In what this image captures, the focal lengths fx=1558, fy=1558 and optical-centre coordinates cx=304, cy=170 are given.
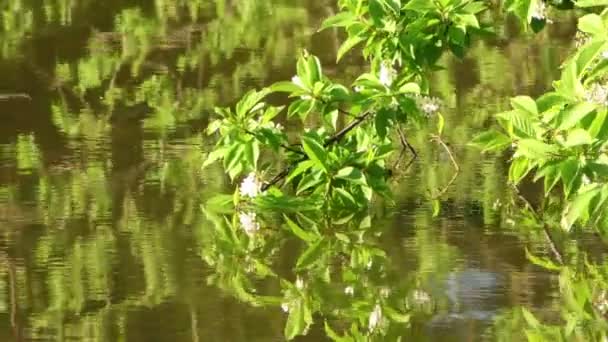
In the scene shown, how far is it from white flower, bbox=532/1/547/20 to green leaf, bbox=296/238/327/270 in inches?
33.5

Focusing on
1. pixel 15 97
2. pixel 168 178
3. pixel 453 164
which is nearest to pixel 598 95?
pixel 453 164

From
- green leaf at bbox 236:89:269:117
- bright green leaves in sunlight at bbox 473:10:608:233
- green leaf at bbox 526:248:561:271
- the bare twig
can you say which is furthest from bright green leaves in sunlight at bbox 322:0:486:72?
the bare twig

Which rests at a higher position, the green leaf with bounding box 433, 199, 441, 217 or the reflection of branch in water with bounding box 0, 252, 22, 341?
the reflection of branch in water with bounding box 0, 252, 22, 341

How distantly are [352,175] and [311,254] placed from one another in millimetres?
461

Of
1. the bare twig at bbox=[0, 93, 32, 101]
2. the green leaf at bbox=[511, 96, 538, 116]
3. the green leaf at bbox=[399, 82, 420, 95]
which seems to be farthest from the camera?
the bare twig at bbox=[0, 93, 32, 101]

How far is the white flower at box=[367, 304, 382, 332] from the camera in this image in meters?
3.57

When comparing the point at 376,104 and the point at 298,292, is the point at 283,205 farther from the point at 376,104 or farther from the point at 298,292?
the point at 298,292

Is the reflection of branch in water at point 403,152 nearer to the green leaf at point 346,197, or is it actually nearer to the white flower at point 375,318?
the green leaf at point 346,197

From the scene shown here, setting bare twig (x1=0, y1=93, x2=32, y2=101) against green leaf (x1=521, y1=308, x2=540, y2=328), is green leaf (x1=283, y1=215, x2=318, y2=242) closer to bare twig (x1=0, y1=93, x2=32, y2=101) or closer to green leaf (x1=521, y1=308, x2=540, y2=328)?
green leaf (x1=521, y1=308, x2=540, y2=328)

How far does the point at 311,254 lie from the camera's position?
4.19 metres

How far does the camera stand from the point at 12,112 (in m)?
5.92

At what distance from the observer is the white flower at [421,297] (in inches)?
148

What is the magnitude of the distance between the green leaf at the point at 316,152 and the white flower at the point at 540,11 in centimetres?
76

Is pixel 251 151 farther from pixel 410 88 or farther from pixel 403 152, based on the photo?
pixel 403 152
